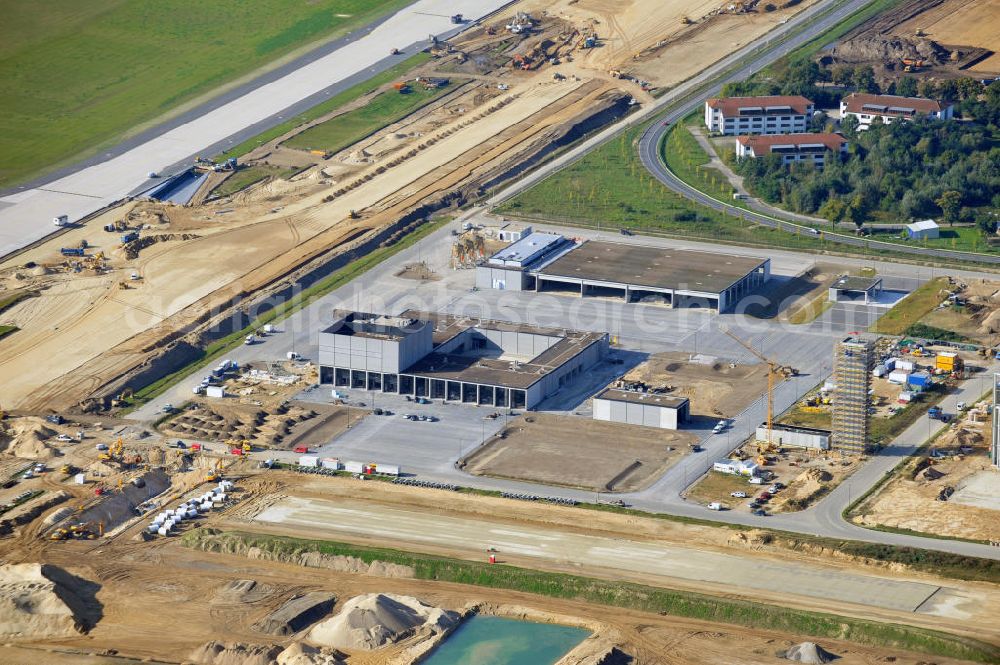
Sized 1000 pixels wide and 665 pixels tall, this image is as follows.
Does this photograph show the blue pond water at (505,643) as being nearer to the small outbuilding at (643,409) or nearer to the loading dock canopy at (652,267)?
the small outbuilding at (643,409)

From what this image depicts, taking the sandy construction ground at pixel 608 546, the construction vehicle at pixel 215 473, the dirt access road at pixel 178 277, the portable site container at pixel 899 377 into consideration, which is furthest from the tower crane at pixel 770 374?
the dirt access road at pixel 178 277

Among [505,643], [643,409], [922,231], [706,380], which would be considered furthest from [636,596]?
[922,231]

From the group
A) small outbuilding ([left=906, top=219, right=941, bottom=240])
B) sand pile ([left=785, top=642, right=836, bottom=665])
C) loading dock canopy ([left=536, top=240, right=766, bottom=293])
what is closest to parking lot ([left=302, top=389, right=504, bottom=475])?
loading dock canopy ([left=536, top=240, right=766, bottom=293])

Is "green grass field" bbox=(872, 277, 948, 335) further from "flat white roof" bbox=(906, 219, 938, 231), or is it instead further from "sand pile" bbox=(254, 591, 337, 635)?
"sand pile" bbox=(254, 591, 337, 635)

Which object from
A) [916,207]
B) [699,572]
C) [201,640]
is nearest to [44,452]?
[201,640]

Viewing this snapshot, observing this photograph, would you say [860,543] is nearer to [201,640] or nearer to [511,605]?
[511,605]
